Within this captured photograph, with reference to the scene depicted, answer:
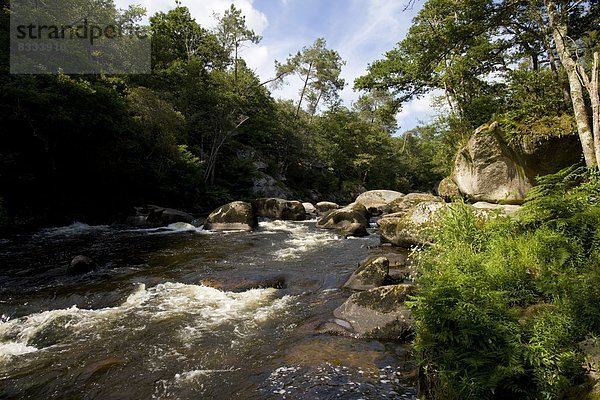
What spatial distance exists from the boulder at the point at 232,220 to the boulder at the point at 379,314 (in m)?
11.9

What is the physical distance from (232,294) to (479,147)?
8.39 m

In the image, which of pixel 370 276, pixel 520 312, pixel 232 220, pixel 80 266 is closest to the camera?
pixel 520 312

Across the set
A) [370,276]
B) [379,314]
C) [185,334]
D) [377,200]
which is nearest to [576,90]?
[370,276]

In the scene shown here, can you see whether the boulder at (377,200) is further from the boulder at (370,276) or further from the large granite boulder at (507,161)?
the boulder at (370,276)

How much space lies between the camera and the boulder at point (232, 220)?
17250mm

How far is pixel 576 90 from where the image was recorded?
22.6ft

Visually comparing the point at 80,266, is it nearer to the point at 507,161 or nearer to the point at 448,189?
the point at 448,189

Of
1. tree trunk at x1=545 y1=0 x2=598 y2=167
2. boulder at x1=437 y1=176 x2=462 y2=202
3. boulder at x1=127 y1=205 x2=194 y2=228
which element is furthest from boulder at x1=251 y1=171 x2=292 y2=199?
tree trunk at x1=545 y1=0 x2=598 y2=167

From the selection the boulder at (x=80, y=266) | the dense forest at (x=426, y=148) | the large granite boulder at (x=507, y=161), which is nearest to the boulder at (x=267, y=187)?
the dense forest at (x=426, y=148)

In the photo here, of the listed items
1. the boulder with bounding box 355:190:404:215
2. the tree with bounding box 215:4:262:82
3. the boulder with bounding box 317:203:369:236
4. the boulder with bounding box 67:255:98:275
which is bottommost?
the boulder with bounding box 67:255:98:275

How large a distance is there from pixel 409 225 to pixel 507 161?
3.44 metres

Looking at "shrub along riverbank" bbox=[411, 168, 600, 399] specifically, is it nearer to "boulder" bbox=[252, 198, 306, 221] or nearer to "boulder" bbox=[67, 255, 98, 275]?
"boulder" bbox=[67, 255, 98, 275]

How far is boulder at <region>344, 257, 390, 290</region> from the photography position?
7102 millimetres

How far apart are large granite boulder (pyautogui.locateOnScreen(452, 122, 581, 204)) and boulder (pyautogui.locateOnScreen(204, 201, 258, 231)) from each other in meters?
10.9
